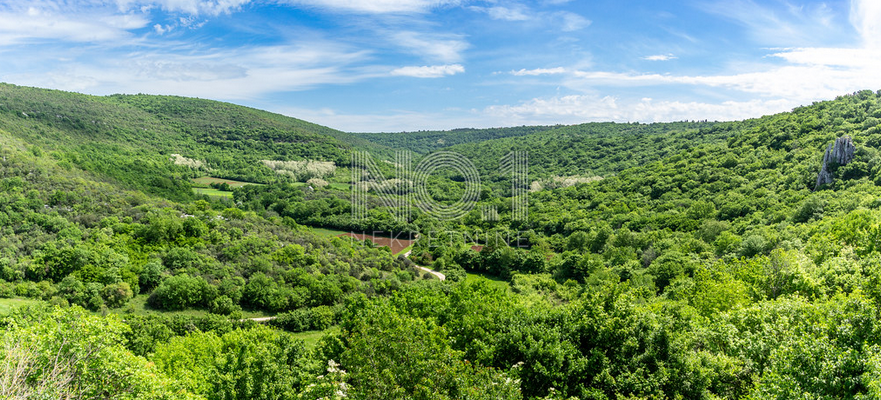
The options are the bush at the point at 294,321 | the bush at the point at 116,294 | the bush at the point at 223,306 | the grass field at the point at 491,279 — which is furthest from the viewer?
the grass field at the point at 491,279

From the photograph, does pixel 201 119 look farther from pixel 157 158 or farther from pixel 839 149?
pixel 839 149

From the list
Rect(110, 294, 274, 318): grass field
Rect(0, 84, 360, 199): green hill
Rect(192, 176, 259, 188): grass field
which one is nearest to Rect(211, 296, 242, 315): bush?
Rect(110, 294, 274, 318): grass field

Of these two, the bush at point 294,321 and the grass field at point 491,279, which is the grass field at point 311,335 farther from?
the grass field at point 491,279

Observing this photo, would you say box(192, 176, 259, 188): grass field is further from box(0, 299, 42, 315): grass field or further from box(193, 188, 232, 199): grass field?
box(0, 299, 42, 315): grass field

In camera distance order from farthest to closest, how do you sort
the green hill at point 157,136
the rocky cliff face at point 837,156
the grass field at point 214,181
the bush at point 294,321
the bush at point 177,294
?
the grass field at point 214,181
the green hill at point 157,136
the rocky cliff face at point 837,156
the bush at point 294,321
the bush at point 177,294

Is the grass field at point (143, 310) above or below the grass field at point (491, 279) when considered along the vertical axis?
above

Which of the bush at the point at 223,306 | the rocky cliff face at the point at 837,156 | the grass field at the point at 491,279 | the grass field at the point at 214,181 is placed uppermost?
the rocky cliff face at the point at 837,156

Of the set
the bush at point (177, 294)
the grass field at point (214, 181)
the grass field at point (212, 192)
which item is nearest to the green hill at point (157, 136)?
the grass field at point (214, 181)

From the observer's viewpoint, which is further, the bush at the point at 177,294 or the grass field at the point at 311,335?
the bush at the point at 177,294
